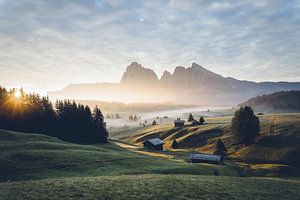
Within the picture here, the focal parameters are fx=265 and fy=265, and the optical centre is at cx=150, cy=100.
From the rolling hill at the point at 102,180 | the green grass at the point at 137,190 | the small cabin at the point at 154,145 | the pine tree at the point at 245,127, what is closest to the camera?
the green grass at the point at 137,190

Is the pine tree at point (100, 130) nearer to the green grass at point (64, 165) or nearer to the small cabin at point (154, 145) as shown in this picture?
the small cabin at point (154, 145)

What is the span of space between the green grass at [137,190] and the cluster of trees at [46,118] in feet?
205

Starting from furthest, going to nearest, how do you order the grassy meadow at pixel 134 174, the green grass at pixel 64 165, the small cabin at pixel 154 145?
the small cabin at pixel 154 145 < the green grass at pixel 64 165 < the grassy meadow at pixel 134 174

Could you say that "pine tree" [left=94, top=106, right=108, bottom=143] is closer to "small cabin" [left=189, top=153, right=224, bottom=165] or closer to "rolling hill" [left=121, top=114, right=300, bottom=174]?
"rolling hill" [left=121, top=114, right=300, bottom=174]

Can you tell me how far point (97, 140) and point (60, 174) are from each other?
58.8 m

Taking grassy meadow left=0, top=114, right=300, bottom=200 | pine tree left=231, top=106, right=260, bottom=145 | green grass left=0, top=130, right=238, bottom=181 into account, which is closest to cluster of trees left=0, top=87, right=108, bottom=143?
grassy meadow left=0, top=114, right=300, bottom=200

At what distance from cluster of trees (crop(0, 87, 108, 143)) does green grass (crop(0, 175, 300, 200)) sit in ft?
205

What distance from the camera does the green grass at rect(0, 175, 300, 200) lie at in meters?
29.3

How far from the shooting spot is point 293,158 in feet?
262

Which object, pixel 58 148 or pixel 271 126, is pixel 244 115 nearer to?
pixel 271 126

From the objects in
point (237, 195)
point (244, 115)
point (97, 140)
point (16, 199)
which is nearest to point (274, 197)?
point (237, 195)

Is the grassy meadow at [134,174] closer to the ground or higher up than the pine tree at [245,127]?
closer to the ground

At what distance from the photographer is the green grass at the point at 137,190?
29.3m

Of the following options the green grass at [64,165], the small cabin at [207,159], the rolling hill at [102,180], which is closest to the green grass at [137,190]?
the rolling hill at [102,180]
